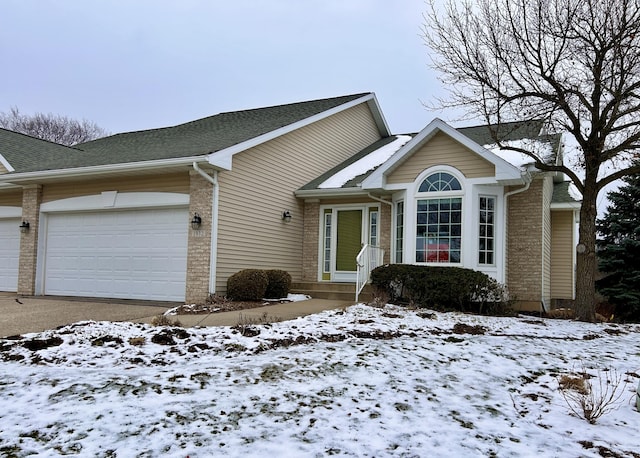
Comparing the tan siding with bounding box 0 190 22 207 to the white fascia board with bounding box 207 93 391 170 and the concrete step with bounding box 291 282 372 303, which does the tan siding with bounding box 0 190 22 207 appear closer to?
the white fascia board with bounding box 207 93 391 170

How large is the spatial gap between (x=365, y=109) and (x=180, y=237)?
29.3 feet

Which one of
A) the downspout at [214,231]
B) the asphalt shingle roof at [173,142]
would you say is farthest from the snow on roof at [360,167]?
the downspout at [214,231]

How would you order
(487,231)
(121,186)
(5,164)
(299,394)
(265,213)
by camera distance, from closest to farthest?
(299,394) < (487,231) < (121,186) < (265,213) < (5,164)

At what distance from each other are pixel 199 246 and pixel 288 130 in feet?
13.1

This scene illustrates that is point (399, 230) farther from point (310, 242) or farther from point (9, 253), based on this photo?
point (9, 253)

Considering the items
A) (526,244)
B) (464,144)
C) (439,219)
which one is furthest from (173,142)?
(526,244)

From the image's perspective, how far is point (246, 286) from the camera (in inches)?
389


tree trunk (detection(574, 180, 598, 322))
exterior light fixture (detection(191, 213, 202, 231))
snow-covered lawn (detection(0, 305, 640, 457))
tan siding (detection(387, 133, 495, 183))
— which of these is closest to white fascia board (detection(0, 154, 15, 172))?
exterior light fixture (detection(191, 213, 202, 231))

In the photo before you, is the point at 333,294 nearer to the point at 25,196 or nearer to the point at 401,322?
the point at 401,322

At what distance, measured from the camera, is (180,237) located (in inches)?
412

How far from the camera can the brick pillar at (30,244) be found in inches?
472

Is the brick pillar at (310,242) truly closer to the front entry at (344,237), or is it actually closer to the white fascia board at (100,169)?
the front entry at (344,237)

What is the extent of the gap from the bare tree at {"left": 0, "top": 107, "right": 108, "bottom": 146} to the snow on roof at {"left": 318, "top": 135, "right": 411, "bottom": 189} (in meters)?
31.2

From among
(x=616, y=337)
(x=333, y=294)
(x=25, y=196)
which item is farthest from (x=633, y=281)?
(x=25, y=196)
